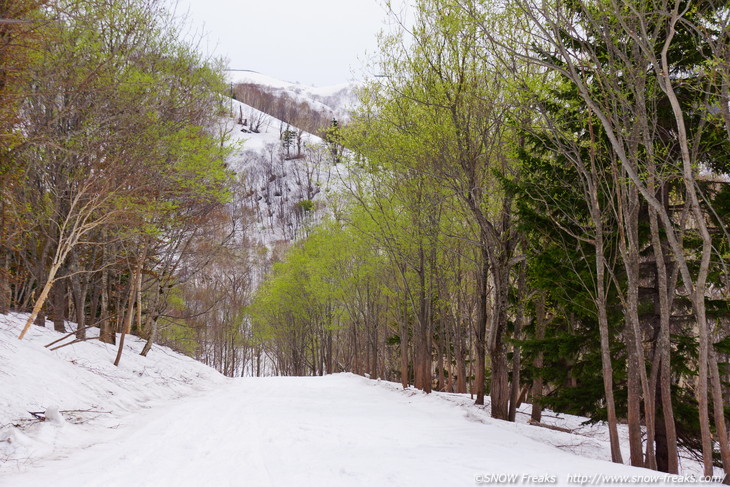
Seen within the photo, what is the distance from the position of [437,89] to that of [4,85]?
27.7 ft

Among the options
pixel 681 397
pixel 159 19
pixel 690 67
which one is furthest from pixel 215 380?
pixel 690 67

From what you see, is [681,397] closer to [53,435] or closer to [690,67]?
[690,67]

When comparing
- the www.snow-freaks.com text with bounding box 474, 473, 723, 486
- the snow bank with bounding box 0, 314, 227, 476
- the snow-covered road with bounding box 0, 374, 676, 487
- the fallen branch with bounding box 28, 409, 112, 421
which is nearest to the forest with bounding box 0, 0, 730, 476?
the snow bank with bounding box 0, 314, 227, 476

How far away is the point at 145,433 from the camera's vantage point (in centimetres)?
712

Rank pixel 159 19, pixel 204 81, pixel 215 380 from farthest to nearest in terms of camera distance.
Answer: pixel 215 380 → pixel 204 81 → pixel 159 19

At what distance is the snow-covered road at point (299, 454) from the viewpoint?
4.71m

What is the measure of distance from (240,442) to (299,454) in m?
1.09

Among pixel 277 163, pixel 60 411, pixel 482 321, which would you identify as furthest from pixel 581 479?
pixel 277 163

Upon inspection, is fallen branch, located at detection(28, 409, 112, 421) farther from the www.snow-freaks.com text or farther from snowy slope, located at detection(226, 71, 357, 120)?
snowy slope, located at detection(226, 71, 357, 120)

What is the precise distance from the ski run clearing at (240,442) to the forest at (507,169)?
5.42 feet

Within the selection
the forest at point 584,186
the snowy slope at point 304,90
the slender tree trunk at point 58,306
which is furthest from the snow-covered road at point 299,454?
the snowy slope at point 304,90

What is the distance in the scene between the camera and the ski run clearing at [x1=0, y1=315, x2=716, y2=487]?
478cm

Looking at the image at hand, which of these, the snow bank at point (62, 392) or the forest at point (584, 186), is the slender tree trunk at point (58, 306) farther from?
the forest at point (584, 186)

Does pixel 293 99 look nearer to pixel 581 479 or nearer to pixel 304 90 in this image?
pixel 304 90
